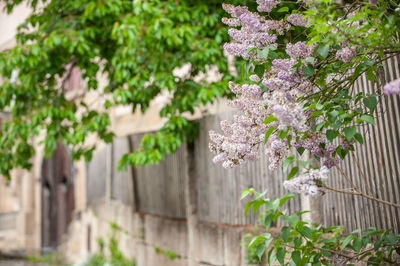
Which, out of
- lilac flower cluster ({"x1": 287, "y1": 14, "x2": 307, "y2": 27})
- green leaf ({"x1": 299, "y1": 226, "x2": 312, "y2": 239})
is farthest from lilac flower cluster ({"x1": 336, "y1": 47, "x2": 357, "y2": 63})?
green leaf ({"x1": 299, "y1": 226, "x2": 312, "y2": 239})

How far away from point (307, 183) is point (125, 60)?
4018 millimetres

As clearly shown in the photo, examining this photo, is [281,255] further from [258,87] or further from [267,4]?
[267,4]

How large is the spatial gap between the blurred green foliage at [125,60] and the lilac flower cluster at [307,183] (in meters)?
3.08

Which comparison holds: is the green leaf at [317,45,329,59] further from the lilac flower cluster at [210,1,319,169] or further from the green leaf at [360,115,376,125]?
the green leaf at [360,115,376,125]

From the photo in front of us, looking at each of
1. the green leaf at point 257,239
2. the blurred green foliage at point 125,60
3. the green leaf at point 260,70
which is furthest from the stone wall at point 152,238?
the green leaf at point 260,70

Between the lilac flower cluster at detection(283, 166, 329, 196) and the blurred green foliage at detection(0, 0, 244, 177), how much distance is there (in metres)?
3.08

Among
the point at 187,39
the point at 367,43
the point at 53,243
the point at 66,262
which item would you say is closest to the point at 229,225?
the point at 187,39

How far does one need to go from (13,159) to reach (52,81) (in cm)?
126

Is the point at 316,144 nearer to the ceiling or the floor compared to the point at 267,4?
nearer to the floor

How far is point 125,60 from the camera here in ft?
19.7

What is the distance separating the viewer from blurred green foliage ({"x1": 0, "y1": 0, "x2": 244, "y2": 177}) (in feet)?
18.7

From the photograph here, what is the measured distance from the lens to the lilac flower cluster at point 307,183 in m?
2.44

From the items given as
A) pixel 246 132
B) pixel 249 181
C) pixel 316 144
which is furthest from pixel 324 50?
pixel 249 181

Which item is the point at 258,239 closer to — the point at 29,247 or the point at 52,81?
the point at 52,81
